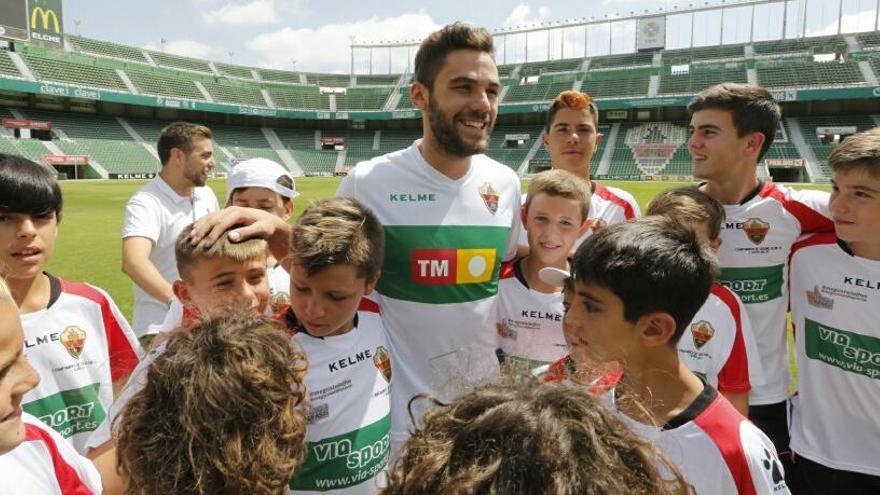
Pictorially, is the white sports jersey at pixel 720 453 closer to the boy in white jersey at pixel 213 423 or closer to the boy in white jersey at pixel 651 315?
→ the boy in white jersey at pixel 651 315

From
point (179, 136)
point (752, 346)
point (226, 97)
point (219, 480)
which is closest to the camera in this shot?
point (219, 480)

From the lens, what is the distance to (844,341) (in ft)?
8.73

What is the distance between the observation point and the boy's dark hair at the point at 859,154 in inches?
96.9

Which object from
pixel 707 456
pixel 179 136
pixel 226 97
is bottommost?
pixel 707 456

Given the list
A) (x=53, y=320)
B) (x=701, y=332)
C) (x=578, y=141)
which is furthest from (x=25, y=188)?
(x=578, y=141)

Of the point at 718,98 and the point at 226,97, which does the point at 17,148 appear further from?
the point at 718,98

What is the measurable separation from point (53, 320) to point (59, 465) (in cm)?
108

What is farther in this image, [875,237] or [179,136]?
[179,136]

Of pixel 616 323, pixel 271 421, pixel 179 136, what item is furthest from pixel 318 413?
pixel 179 136

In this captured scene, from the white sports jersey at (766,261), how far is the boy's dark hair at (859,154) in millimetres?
424

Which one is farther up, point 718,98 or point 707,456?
point 718,98

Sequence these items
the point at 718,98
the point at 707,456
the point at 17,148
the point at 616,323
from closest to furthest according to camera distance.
→ the point at 707,456, the point at 616,323, the point at 718,98, the point at 17,148

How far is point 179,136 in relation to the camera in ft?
15.2

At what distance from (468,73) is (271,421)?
1.95 meters
